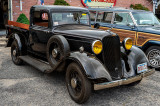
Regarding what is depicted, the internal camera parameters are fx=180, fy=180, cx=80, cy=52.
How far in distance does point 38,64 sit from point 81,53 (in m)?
1.52

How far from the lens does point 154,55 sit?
206 inches

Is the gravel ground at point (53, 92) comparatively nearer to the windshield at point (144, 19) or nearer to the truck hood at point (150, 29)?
the truck hood at point (150, 29)

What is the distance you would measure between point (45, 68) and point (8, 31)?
2.74 m

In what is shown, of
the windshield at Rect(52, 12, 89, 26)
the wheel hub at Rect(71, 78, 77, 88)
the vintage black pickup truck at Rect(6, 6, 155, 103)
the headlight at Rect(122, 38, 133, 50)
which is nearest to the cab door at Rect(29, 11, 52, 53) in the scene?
the vintage black pickup truck at Rect(6, 6, 155, 103)

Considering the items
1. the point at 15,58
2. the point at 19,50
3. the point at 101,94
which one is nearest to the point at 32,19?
the point at 19,50

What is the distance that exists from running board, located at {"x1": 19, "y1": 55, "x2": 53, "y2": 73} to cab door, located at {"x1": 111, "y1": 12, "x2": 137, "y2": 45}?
3.11 m

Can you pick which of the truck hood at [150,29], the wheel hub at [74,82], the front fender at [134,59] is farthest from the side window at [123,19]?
the wheel hub at [74,82]

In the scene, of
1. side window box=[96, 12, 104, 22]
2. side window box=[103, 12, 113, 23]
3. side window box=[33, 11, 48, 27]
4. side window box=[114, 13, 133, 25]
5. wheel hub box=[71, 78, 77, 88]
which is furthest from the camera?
side window box=[96, 12, 104, 22]

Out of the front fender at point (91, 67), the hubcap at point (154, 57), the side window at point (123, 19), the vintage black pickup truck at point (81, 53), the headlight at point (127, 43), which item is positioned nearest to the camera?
the front fender at point (91, 67)

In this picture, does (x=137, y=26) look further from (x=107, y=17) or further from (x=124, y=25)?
(x=107, y=17)

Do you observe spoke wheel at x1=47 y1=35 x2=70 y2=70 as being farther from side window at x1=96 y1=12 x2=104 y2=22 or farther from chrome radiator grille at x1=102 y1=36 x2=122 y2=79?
side window at x1=96 y1=12 x2=104 y2=22

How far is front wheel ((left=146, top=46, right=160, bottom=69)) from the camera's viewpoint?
16.8ft

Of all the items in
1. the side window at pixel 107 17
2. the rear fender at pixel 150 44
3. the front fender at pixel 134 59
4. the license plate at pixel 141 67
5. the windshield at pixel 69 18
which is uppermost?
the side window at pixel 107 17

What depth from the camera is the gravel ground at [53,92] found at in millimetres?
3267
